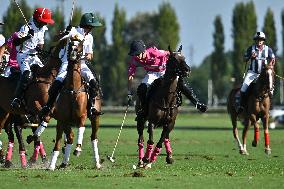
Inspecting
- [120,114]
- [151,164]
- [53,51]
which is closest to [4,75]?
[53,51]

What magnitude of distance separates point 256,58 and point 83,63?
806 centimetres

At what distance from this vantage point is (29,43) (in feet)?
68.3

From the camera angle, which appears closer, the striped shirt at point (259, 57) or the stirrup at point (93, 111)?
the stirrup at point (93, 111)

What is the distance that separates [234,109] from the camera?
27.2m

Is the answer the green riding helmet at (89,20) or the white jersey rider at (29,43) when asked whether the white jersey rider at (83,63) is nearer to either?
the green riding helmet at (89,20)

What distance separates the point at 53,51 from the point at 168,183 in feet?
16.5

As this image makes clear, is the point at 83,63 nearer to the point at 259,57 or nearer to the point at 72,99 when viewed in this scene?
the point at 72,99

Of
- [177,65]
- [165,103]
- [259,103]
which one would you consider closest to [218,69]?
[259,103]

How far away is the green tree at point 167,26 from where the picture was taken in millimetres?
103494

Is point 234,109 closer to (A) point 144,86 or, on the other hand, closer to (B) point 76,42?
(A) point 144,86

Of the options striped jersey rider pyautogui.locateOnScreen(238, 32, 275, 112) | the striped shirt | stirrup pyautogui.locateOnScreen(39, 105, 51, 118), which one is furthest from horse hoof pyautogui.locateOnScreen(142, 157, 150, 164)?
the striped shirt

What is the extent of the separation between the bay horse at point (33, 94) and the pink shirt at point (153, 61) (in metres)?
1.64

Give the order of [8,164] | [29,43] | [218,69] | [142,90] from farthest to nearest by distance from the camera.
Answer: [218,69], [29,43], [142,90], [8,164]

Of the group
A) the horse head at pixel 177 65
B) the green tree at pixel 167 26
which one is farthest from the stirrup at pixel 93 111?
the green tree at pixel 167 26
